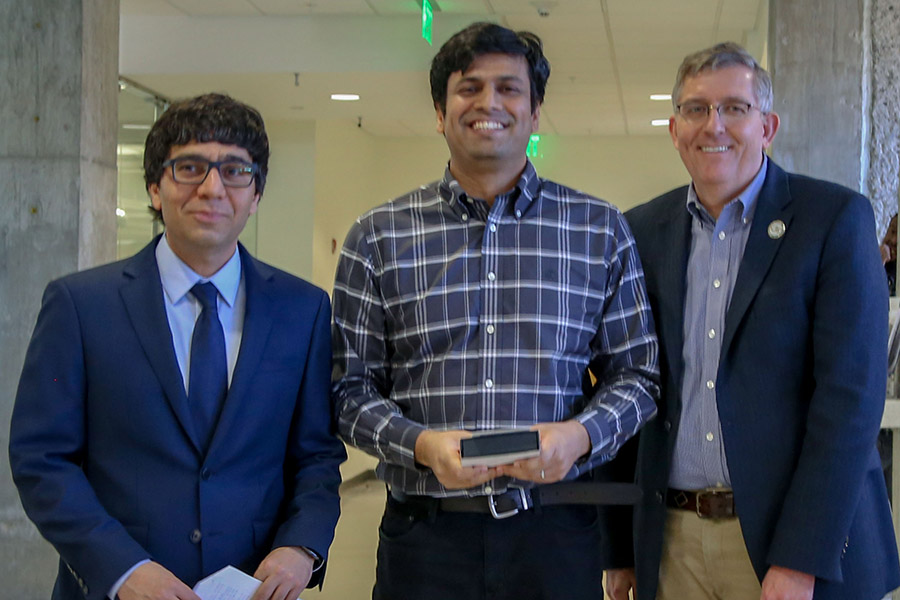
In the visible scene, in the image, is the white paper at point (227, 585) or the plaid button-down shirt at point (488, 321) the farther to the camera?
the plaid button-down shirt at point (488, 321)

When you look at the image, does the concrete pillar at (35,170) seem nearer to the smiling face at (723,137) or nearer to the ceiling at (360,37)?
the smiling face at (723,137)

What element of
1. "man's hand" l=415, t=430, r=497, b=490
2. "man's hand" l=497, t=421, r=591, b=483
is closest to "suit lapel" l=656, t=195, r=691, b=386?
"man's hand" l=497, t=421, r=591, b=483

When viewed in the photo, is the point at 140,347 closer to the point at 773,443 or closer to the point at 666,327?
the point at 666,327

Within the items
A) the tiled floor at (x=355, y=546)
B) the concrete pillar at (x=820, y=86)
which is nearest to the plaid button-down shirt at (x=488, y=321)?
the concrete pillar at (x=820, y=86)

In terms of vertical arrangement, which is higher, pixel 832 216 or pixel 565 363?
pixel 832 216

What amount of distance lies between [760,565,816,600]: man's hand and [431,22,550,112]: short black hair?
1.11 m

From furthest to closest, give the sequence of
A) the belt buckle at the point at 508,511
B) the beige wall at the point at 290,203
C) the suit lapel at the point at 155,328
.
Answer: the beige wall at the point at 290,203 → the belt buckle at the point at 508,511 → the suit lapel at the point at 155,328

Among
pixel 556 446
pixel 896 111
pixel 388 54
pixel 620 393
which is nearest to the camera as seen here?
pixel 556 446

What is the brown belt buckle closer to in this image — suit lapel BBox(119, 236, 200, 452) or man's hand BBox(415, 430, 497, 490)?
man's hand BBox(415, 430, 497, 490)

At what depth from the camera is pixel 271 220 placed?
10.9m

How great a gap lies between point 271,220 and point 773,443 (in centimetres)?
949

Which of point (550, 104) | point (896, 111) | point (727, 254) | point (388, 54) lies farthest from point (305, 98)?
point (727, 254)

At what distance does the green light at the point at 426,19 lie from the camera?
7316mm

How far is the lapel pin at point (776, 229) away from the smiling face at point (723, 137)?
0.43 feet
